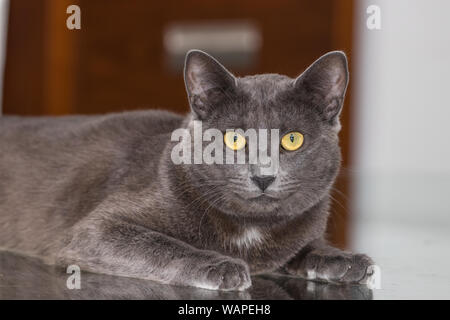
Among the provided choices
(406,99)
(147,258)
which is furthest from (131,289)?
Answer: (406,99)

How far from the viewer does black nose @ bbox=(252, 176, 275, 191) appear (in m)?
1.48

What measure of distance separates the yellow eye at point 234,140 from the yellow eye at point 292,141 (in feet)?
0.29

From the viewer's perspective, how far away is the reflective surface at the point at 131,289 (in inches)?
54.4

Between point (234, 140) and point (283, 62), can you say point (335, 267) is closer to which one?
point (234, 140)

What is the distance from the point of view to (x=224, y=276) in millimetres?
1461

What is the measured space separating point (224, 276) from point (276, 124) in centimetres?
34

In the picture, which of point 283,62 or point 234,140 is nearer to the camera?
point 234,140

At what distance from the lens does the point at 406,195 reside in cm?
396

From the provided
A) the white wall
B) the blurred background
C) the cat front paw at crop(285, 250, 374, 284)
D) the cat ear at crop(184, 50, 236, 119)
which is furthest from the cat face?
the white wall

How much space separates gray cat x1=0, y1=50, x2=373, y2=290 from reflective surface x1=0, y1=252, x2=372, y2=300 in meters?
0.04

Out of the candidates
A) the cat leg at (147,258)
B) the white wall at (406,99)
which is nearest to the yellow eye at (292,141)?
the cat leg at (147,258)
